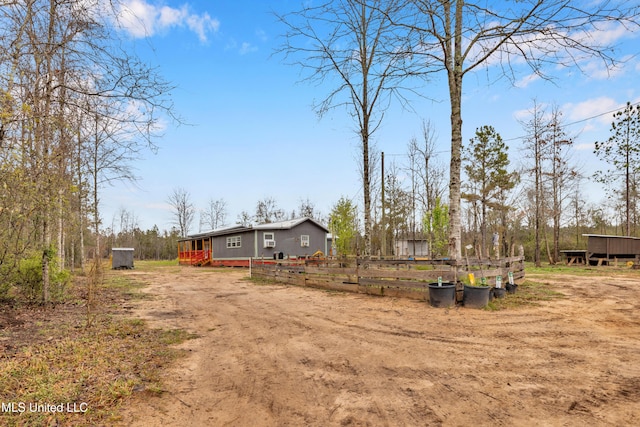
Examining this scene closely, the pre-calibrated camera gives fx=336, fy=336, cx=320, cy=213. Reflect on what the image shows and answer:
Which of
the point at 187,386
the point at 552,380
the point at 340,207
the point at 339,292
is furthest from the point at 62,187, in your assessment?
the point at 340,207

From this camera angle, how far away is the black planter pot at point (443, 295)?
7.69 metres

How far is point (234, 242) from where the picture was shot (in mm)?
28500

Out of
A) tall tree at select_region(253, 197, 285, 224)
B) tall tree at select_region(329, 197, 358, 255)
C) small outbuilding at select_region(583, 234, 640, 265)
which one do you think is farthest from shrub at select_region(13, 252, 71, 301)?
tall tree at select_region(253, 197, 285, 224)

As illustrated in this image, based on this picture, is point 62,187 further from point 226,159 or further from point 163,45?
point 226,159

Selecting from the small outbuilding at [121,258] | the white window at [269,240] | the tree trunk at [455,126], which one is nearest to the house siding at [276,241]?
the white window at [269,240]

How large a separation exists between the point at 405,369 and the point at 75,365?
4.00 m

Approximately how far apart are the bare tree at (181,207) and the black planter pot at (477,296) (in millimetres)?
46095

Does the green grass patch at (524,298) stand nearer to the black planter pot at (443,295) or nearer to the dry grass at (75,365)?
the black planter pot at (443,295)

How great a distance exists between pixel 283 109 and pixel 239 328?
10916mm

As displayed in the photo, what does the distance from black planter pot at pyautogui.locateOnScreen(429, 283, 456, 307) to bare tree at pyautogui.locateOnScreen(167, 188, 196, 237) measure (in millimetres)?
45617

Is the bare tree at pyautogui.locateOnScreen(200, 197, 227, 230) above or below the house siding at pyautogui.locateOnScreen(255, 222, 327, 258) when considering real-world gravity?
above

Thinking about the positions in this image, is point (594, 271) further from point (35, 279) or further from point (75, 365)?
point (35, 279)

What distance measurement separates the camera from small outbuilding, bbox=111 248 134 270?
27.4 m

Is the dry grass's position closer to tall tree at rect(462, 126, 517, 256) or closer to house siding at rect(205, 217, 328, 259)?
house siding at rect(205, 217, 328, 259)
